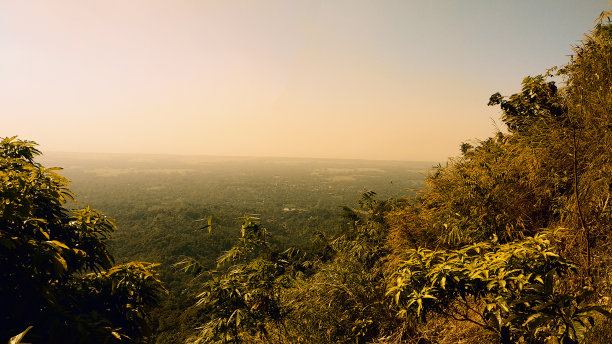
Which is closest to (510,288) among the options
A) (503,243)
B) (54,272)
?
(503,243)

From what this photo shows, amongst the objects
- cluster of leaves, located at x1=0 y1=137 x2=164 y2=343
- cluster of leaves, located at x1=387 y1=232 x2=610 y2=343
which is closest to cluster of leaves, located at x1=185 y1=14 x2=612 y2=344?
cluster of leaves, located at x1=387 y1=232 x2=610 y2=343

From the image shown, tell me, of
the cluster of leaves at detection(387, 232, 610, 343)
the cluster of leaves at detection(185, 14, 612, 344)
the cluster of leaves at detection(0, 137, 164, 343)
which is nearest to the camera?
the cluster of leaves at detection(387, 232, 610, 343)

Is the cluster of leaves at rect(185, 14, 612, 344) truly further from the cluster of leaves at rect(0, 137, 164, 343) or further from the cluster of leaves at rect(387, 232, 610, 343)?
the cluster of leaves at rect(0, 137, 164, 343)

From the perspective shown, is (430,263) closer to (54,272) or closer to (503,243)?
(503,243)

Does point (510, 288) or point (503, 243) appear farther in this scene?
point (503, 243)

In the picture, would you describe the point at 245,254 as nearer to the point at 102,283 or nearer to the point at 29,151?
the point at 102,283

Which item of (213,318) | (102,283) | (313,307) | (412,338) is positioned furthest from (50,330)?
(412,338)

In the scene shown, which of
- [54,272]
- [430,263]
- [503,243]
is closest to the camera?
[54,272]

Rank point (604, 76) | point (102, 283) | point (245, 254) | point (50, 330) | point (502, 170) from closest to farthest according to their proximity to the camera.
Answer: point (50, 330) → point (102, 283) → point (604, 76) → point (245, 254) → point (502, 170)
